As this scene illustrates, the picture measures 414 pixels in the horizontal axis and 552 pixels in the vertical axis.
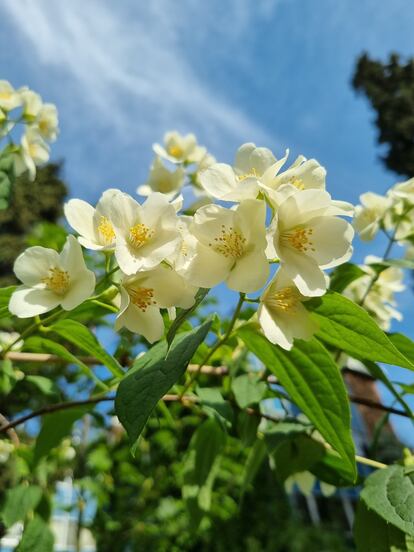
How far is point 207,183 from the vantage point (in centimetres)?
73

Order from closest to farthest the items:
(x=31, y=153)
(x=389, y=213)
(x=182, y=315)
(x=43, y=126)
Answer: (x=182, y=315)
(x=389, y=213)
(x=31, y=153)
(x=43, y=126)

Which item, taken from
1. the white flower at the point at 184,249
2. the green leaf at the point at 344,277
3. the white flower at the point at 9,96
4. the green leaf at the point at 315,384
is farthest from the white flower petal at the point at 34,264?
the white flower at the point at 9,96

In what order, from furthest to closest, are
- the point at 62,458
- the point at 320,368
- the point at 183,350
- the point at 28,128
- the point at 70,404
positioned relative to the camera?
1. the point at 62,458
2. the point at 28,128
3. the point at 70,404
4. the point at 320,368
5. the point at 183,350

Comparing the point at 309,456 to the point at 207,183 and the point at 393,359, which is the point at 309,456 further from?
the point at 207,183

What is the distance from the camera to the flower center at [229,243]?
710 mm

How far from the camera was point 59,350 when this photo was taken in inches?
35.1

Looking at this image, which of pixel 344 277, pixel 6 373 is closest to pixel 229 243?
pixel 344 277

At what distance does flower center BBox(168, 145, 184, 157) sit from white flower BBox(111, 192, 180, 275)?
955 mm

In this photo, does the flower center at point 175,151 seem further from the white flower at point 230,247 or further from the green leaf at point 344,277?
the white flower at point 230,247

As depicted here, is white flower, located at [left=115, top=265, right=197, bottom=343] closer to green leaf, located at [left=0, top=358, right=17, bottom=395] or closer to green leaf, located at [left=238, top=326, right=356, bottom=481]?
green leaf, located at [left=238, top=326, right=356, bottom=481]

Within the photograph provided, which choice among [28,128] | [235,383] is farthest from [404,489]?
[28,128]

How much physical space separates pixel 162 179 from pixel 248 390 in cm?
81

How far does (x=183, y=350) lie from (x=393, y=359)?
1.01 ft

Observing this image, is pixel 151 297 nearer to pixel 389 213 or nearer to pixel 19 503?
pixel 389 213
